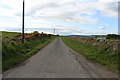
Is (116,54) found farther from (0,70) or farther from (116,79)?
(0,70)

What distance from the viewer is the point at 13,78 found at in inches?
290

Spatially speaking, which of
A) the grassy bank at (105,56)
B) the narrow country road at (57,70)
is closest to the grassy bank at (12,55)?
the narrow country road at (57,70)

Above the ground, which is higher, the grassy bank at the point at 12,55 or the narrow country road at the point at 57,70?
the grassy bank at the point at 12,55

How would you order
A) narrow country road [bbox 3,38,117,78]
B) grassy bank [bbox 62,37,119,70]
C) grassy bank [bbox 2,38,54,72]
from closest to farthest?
narrow country road [bbox 3,38,117,78], grassy bank [bbox 2,38,54,72], grassy bank [bbox 62,37,119,70]

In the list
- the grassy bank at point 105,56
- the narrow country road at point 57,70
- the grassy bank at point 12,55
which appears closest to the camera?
the narrow country road at point 57,70

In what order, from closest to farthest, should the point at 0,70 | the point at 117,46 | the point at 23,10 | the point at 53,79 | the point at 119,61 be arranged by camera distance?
the point at 53,79 → the point at 0,70 → the point at 119,61 → the point at 117,46 → the point at 23,10

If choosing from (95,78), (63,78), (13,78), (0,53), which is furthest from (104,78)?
(0,53)

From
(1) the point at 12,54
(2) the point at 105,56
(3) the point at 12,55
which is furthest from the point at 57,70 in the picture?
(1) the point at 12,54

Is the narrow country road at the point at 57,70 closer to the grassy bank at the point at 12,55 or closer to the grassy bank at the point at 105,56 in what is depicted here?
the grassy bank at the point at 12,55

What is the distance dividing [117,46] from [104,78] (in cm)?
698

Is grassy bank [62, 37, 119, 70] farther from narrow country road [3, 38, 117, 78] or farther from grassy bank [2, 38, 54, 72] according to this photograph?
grassy bank [2, 38, 54, 72]

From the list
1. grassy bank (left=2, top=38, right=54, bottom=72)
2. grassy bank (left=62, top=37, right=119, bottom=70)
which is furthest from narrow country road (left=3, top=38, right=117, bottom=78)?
grassy bank (left=62, top=37, right=119, bottom=70)

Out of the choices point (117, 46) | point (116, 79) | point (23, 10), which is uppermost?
point (23, 10)

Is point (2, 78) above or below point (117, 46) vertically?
below
